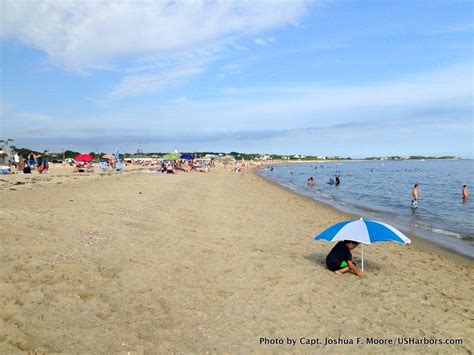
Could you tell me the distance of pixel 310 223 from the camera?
50.9 feet

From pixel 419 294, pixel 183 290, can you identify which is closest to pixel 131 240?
pixel 183 290

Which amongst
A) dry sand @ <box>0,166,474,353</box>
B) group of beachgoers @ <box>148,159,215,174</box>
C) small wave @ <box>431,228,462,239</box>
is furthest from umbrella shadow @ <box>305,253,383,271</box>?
group of beachgoers @ <box>148,159,215,174</box>

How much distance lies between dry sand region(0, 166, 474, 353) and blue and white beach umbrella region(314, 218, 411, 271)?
3.19ft

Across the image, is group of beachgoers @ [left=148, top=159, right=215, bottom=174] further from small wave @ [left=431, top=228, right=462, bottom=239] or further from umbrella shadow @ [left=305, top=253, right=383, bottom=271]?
umbrella shadow @ [left=305, top=253, right=383, bottom=271]

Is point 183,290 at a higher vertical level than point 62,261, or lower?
lower

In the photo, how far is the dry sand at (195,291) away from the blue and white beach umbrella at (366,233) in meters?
0.97

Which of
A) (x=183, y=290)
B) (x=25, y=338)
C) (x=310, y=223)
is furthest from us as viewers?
(x=310, y=223)

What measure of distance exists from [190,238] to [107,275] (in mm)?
3731

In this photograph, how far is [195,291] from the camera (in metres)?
6.37

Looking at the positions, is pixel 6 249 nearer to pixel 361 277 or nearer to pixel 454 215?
pixel 361 277

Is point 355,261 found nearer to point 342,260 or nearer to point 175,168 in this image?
point 342,260

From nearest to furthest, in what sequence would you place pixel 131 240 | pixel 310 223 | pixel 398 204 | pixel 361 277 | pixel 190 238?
pixel 361 277 → pixel 131 240 → pixel 190 238 → pixel 310 223 → pixel 398 204

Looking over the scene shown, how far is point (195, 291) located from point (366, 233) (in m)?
3.60

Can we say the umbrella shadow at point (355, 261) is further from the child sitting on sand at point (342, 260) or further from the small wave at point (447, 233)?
the small wave at point (447, 233)
